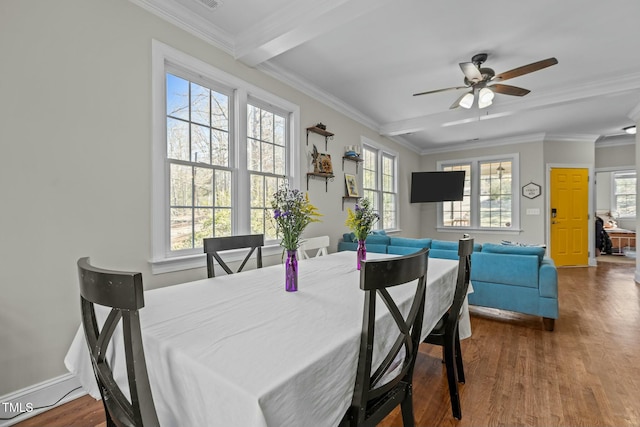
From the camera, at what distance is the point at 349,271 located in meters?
1.96

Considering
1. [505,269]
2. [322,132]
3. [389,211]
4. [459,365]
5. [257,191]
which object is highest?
[322,132]

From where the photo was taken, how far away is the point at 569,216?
616 cm

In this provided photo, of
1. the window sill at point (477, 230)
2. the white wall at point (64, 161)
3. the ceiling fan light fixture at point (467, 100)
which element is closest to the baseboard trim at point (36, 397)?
the white wall at point (64, 161)

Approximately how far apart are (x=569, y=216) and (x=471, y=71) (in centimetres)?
516

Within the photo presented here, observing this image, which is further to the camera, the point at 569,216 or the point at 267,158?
the point at 569,216

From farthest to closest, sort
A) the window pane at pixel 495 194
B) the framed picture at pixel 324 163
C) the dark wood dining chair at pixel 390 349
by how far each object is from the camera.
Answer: the window pane at pixel 495 194
the framed picture at pixel 324 163
the dark wood dining chair at pixel 390 349

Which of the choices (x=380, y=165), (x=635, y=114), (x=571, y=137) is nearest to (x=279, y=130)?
(x=380, y=165)

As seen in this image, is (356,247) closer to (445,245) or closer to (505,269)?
(445,245)

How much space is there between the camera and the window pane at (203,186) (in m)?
2.66

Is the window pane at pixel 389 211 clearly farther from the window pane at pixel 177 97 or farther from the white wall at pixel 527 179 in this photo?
the window pane at pixel 177 97

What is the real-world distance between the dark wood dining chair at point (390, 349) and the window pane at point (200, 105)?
232cm

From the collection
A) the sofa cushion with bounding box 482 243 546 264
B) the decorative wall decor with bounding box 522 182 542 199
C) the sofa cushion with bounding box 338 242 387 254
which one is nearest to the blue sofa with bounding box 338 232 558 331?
the sofa cushion with bounding box 482 243 546 264

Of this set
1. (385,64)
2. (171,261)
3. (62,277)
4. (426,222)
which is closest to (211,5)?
(385,64)

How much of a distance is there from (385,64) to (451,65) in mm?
691
